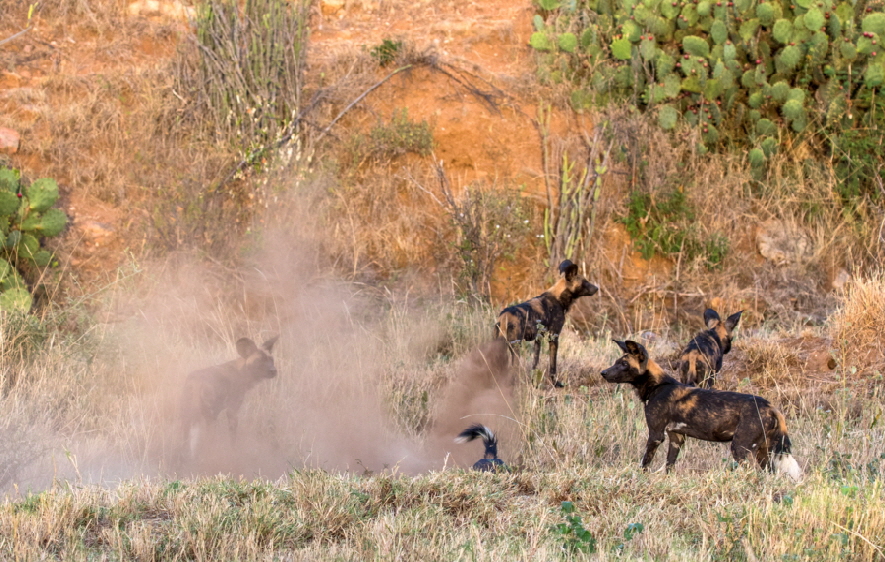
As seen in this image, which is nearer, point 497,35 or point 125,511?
point 125,511

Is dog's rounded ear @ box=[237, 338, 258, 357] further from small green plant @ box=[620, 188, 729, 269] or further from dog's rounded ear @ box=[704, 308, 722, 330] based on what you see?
small green plant @ box=[620, 188, 729, 269]

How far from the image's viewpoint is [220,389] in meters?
5.57

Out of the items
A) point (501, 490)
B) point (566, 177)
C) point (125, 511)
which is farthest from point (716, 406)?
point (566, 177)

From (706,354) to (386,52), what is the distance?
325 inches

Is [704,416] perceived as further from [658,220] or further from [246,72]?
[246,72]

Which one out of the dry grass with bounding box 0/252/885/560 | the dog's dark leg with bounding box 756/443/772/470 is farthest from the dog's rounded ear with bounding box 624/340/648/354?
the dog's dark leg with bounding box 756/443/772/470

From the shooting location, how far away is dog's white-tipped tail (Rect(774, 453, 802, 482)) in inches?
182

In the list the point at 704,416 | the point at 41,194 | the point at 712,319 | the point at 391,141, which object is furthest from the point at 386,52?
the point at 704,416

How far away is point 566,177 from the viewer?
11.5 m

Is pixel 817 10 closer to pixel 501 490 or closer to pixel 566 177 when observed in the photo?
pixel 566 177

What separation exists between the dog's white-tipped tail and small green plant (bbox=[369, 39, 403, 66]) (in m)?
9.79

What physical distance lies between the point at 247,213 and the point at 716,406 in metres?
7.53

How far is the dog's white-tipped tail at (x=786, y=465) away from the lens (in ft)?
15.1

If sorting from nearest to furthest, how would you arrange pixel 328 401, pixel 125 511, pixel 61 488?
pixel 125 511 → pixel 61 488 → pixel 328 401
